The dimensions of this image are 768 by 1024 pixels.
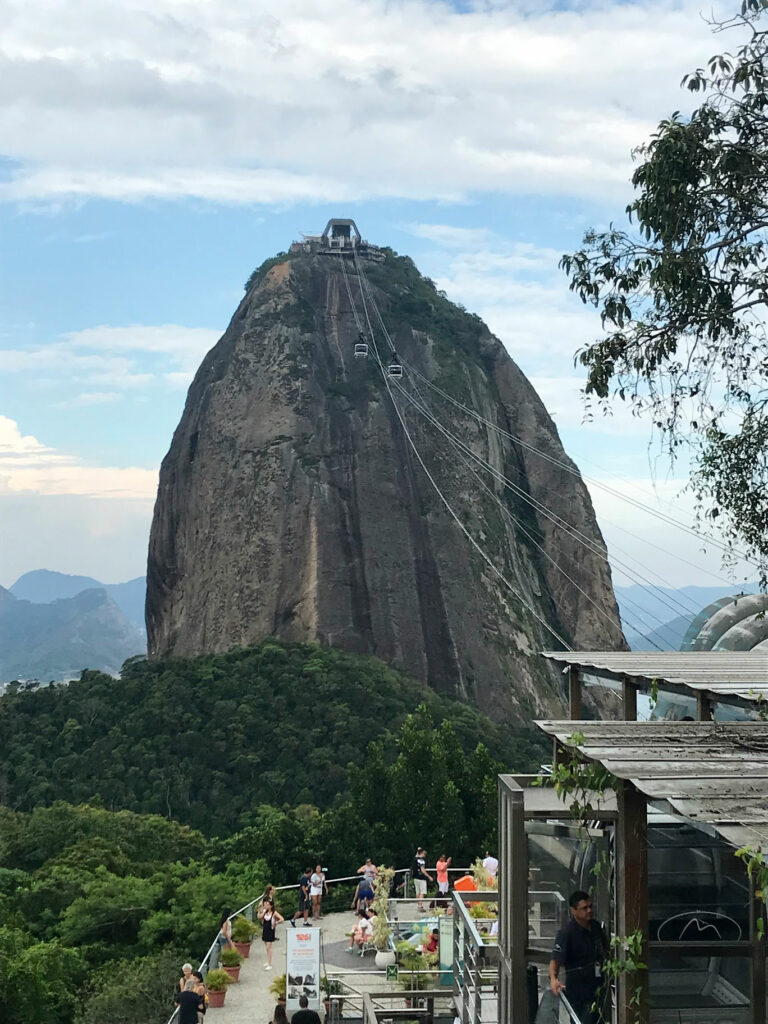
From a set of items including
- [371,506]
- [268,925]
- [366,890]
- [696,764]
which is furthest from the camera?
[371,506]

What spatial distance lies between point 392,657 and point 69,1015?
115 ft

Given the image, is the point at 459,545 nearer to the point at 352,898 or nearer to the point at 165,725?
the point at 165,725

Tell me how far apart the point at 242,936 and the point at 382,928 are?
2.20m

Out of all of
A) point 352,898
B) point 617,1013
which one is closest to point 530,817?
point 617,1013

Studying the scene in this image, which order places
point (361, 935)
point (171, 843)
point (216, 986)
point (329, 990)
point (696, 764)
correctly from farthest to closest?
point (171, 843), point (361, 935), point (216, 986), point (329, 990), point (696, 764)

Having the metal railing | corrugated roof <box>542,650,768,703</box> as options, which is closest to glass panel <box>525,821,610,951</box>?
corrugated roof <box>542,650,768,703</box>

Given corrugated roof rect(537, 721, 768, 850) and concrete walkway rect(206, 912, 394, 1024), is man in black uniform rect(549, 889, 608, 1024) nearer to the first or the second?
corrugated roof rect(537, 721, 768, 850)

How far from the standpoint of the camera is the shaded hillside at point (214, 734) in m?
36.2

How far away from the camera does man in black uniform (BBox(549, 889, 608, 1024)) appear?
6152 millimetres

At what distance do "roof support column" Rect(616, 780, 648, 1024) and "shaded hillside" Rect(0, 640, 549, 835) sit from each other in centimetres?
2794

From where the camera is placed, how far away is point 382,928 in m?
17.0

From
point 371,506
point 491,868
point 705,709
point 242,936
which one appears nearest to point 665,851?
point 705,709

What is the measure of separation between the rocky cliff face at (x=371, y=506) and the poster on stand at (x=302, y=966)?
3851 cm

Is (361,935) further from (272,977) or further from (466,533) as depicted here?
(466,533)
